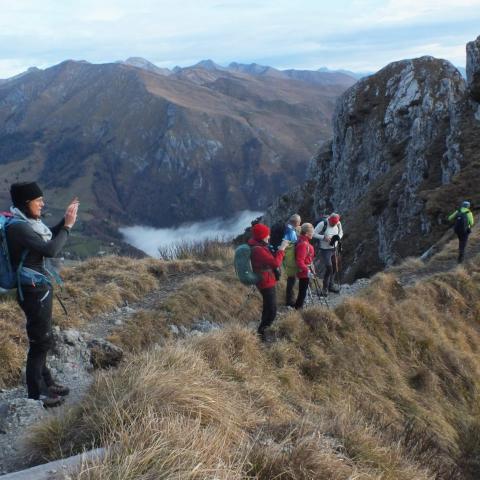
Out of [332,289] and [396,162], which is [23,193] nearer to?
[332,289]

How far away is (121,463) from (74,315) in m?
8.89

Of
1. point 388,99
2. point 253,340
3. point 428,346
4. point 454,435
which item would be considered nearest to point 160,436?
point 253,340

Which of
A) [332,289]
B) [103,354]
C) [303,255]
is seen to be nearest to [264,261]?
[303,255]

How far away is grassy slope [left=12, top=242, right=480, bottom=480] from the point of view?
420cm

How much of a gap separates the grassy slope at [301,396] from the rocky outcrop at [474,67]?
24.7 metres

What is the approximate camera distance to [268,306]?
9.94 metres

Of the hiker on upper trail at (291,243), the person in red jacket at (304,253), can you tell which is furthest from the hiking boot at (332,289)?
the person in red jacket at (304,253)

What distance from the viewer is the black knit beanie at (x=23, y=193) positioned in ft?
19.2

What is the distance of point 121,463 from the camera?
3.68 m

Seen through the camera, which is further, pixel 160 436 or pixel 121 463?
pixel 160 436

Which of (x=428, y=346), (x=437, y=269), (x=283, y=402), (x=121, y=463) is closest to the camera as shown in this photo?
(x=121, y=463)

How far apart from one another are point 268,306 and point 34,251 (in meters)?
5.11

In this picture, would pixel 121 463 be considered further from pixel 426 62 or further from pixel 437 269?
pixel 426 62

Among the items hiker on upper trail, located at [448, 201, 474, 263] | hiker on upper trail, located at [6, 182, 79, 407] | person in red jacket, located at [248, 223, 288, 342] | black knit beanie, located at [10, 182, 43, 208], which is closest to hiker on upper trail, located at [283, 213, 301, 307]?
person in red jacket, located at [248, 223, 288, 342]
